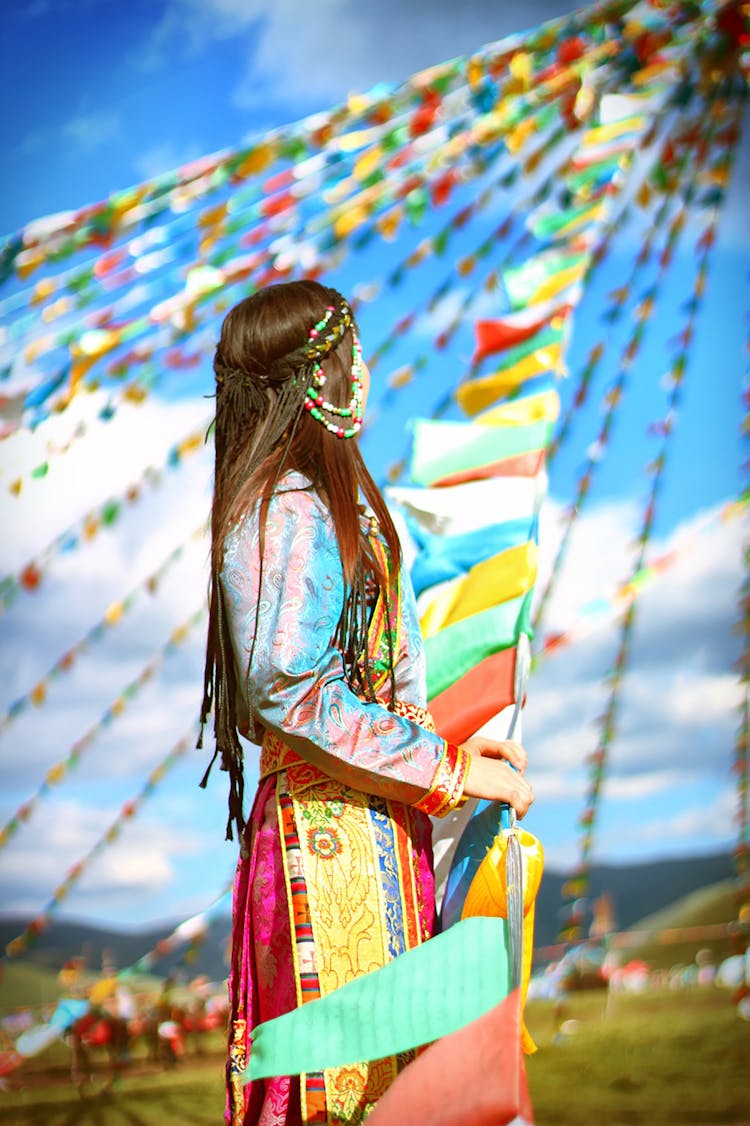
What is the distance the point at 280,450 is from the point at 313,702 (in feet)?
1.12

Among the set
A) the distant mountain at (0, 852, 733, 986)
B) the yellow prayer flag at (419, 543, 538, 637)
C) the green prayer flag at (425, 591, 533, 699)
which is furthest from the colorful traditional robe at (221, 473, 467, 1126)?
the distant mountain at (0, 852, 733, 986)

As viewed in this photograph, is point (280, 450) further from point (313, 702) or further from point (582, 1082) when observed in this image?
point (582, 1082)

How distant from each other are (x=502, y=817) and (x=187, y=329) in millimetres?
1825

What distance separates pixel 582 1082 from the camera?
351 centimetres

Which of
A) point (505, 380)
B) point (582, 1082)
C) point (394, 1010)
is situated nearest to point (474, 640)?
point (394, 1010)

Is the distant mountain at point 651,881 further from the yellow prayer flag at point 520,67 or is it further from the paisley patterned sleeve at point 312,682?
the paisley patterned sleeve at point 312,682

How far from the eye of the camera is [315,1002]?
1.28 metres

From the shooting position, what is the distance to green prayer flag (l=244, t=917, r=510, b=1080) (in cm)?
125

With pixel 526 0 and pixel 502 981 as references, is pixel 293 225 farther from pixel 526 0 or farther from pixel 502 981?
pixel 502 981

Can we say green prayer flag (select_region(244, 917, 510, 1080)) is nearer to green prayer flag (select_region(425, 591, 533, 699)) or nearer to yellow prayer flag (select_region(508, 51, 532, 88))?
green prayer flag (select_region(425, 591, 533, 699))

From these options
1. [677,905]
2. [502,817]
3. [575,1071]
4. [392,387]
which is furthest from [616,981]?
[502,817]

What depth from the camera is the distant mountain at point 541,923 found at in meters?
4.17

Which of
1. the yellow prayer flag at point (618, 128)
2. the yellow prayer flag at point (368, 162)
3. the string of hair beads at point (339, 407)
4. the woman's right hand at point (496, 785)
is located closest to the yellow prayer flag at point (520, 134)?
the yellow prayer flag at point (618, 128)

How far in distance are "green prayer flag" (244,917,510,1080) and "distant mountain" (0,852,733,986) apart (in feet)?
6.76
